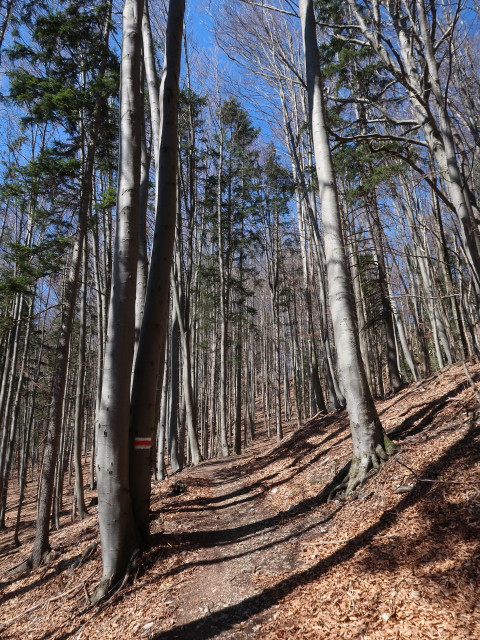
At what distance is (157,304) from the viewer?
457 cm

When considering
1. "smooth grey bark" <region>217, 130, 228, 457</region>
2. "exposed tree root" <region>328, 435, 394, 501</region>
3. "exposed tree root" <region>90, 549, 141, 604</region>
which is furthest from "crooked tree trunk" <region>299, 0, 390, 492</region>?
"smooth grey bark" <region>217, 130, 228, 457</region>

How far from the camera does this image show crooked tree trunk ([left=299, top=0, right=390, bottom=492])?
4.72 m

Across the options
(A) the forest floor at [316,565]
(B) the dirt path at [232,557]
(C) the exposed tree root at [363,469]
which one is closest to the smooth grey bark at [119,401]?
(A) the forest floor at [316,565]

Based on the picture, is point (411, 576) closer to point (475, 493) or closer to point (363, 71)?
point (475, 493)

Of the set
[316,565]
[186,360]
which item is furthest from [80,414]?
[316,565]

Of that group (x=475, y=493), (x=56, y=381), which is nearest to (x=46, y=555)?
(x=56, y=381)

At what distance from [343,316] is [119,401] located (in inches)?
120

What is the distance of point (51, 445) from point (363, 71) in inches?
406

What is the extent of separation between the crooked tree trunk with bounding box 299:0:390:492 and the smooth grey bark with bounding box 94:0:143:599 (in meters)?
2.68

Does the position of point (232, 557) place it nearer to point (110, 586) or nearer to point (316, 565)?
point (316, 565)

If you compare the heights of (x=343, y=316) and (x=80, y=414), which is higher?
(x=343, y=316)

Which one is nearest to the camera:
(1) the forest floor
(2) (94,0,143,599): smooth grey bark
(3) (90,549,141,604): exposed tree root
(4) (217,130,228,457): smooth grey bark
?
(1) the forest floor

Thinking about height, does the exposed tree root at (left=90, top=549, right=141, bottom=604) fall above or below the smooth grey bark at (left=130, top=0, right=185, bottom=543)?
below

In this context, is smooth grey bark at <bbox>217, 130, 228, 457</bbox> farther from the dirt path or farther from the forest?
the dirt path
